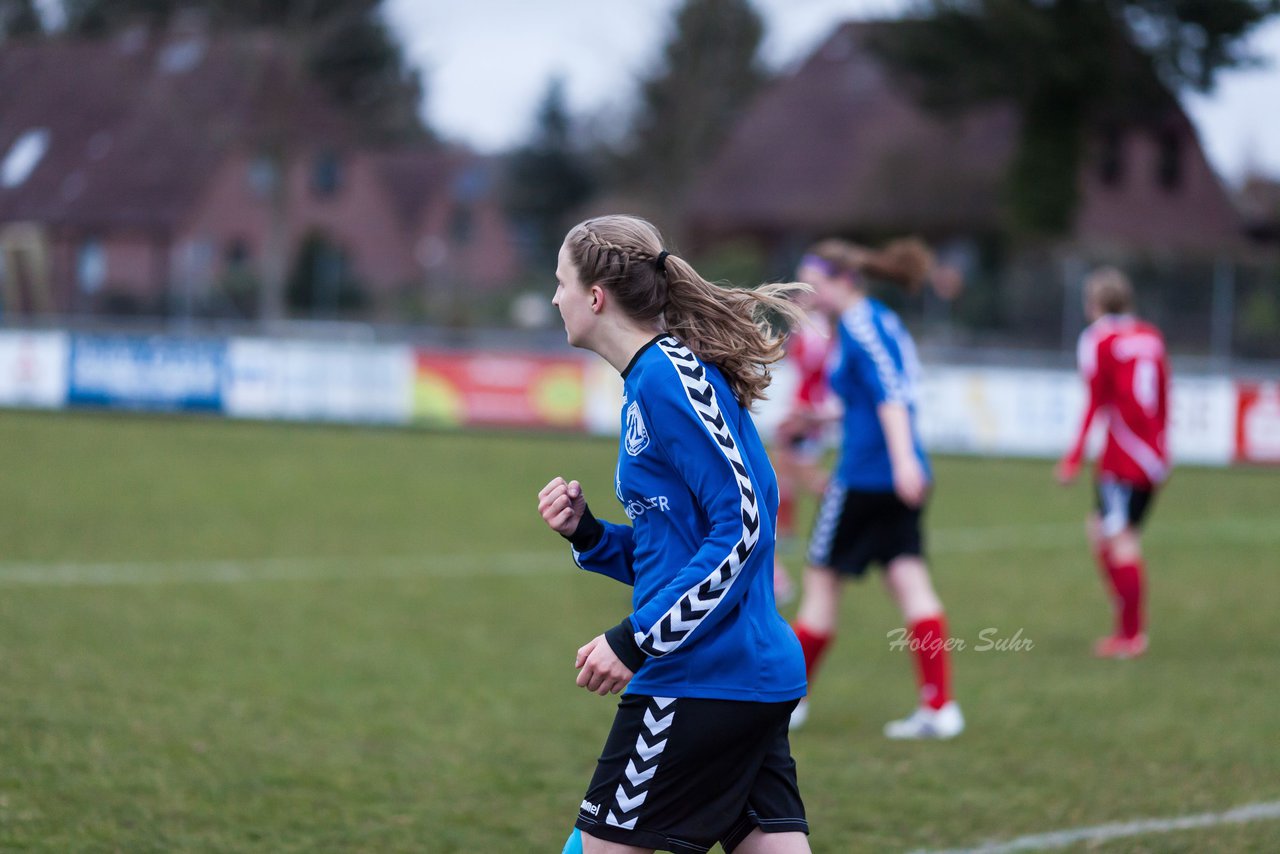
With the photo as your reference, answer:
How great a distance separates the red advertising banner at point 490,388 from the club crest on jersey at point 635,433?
1730 centimetres

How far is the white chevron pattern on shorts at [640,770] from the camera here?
3.14 metres

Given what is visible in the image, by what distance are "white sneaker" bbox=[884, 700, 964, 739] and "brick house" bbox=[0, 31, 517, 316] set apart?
27.2 m

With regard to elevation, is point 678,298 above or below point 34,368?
above

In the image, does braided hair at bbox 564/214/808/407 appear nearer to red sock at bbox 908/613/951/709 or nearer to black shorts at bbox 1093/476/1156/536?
red sock at bbox 908/613/951/709

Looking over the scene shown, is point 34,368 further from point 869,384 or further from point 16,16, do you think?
point 16,16

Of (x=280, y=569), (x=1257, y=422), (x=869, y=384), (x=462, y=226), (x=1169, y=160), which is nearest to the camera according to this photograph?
(x=869, y=384)

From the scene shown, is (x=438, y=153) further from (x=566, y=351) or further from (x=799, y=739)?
(x=799, y=739)

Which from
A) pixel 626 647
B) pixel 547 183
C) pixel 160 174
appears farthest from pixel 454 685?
pixel 547 183

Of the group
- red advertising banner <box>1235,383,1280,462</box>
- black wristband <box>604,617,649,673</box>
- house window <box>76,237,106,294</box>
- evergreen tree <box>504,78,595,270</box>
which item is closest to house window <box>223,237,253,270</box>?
house window <box>76,237,106,294</box>

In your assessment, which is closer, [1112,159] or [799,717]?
[799,717]

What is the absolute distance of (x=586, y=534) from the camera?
3.48m

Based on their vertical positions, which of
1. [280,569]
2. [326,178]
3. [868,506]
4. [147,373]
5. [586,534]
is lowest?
[147,373]

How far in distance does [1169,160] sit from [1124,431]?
119ft

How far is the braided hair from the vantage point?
10.7 feet
